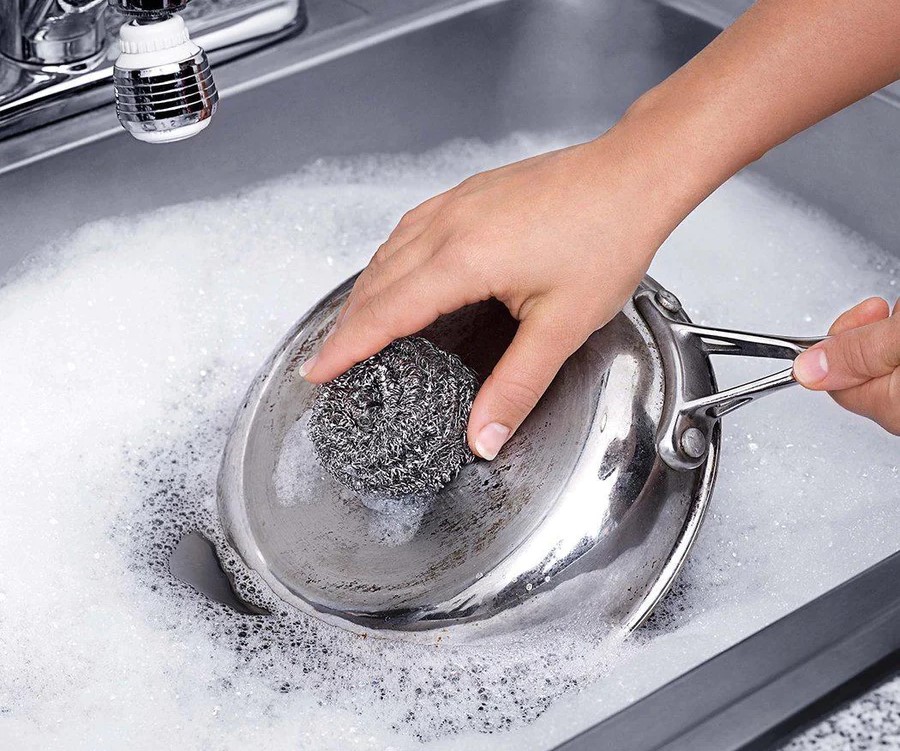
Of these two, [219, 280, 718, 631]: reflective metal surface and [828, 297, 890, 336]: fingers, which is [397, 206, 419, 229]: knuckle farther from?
[828, 297, 890, 336]: fingers

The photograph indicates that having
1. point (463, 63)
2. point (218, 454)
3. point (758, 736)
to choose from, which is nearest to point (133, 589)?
point (218, 454)

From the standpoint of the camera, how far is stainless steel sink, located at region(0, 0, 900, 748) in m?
0.67

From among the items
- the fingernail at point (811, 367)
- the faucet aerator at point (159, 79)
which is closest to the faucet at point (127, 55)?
the faucet aerator at point (159, 79)

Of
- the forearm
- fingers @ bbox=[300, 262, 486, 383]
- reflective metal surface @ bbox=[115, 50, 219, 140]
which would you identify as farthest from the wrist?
reflective metal surface @ bbox=[115, 50, 219, 140]

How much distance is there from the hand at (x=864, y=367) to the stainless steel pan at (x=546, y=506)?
0.01m

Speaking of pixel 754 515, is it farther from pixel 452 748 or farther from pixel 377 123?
pixel 377 123

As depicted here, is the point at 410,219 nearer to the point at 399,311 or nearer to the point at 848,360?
the point at 399,311

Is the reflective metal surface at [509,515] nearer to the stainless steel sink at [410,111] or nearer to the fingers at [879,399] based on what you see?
the fingers at [879,399]

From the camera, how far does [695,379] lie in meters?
0.49

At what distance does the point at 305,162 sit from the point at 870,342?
46 centimetres

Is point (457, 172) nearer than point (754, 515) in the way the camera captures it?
No

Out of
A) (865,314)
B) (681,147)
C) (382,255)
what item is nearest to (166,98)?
(382,255)

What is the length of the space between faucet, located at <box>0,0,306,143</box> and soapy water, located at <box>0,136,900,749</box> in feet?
0.30

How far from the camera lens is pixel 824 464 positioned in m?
0.61
